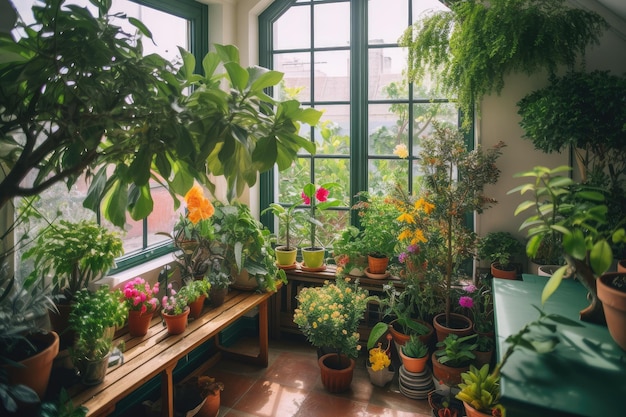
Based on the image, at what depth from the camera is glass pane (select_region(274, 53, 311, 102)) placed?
3783 millimetres

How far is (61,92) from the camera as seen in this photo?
1088 millimetres

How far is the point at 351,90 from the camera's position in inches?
144

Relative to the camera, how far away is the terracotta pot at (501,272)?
9.34 ft

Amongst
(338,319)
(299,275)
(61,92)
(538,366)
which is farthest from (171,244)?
(538,366)

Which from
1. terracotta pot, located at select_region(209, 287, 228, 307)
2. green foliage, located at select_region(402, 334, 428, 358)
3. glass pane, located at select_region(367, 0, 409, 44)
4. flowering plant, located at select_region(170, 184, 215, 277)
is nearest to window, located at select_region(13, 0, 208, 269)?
flowering plant, located at select_region(170, 184, 215, 277)

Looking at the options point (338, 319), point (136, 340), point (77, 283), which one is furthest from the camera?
point (338, 319)

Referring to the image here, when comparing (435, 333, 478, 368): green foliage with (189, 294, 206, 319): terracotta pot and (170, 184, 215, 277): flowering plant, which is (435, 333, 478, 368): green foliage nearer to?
(189, 294, 206, 319): terracotta pot

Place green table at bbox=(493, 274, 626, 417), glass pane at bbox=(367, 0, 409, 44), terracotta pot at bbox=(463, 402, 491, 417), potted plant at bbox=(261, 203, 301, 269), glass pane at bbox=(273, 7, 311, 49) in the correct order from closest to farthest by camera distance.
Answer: green table at bbox=(493, 274, 626, 417), terracotta pot at bbox=(463, 402, 491, 417), glass pane at bbox=(367, 0, 409, 44), potted plant at bbox=(261, 203, 301, 269), glass pane at bbox=(273, 7, 311, 49)

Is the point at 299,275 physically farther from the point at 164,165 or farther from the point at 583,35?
the point at 164,165

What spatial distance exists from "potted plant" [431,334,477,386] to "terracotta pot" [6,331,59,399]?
6.53ft

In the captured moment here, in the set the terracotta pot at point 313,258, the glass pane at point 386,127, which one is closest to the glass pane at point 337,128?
the glass pane at point 386,127

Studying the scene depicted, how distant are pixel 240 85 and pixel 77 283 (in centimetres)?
160

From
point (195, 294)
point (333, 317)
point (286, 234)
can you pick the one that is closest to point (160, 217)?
point (195, 294)

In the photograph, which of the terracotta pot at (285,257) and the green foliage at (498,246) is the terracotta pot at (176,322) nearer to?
the terracotta pot at (285,257)
